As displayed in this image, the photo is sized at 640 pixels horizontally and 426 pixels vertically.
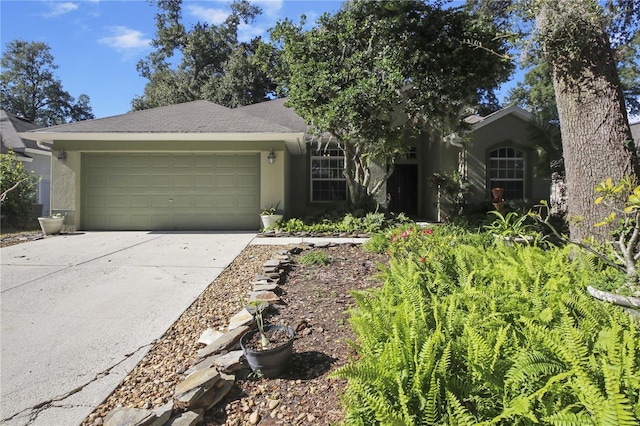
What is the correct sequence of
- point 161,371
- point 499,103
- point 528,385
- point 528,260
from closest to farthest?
1. point 528,385
2. point 161,371
3. point 528,260
4. point 499,103

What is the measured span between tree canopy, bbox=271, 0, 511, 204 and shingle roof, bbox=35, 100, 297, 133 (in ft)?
4.81

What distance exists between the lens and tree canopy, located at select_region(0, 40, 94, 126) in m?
32.6

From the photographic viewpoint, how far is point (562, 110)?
16.2 feet

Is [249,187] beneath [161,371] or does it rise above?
above

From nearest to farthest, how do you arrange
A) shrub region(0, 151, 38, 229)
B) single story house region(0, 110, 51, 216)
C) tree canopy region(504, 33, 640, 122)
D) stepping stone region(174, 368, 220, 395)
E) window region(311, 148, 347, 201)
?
stepping stone region(174, 368, 220, 395) → shrub region(0, 151, 38, 229) → window region(311, 148, 347, 201) → single story house region(0, 110, 51, 216) → tree canopy region(504, 33, 640, 122)

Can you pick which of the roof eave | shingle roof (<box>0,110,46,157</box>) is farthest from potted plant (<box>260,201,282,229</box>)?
shingle roof (<box>0,110,46,157</box>)

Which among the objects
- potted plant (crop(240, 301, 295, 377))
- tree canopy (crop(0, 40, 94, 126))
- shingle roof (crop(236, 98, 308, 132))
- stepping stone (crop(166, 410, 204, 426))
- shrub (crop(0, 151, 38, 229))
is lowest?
stepping stone (crop(166, 410, 204, 426))

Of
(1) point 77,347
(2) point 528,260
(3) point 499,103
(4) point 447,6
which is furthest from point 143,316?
(3) point 499,103

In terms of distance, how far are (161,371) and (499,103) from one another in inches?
1202

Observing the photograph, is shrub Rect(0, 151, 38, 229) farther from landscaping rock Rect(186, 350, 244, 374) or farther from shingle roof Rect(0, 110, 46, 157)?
landscaping rock Rect(186, 350, 244, 374)

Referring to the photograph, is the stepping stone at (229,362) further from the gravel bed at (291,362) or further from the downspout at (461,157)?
the downspout at (461,157)

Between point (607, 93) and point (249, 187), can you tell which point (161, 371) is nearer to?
point (607, 93)

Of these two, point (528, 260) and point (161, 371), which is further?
point (528, 260)

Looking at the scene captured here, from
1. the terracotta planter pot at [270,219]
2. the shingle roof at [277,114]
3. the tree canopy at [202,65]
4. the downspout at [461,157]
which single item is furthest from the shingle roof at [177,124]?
the tree canopy at [202,65]
